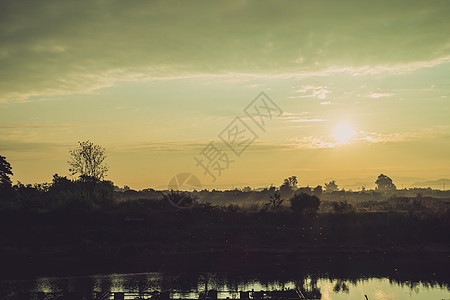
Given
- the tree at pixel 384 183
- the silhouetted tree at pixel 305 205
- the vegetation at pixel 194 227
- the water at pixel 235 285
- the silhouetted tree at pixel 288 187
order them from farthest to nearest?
the tree at pixel 384 183
the silhouetted tree at pixel 288 187
the silhouetted tree at pixel 305 205
the vegetation at pixel 194 227
the water at pixel 235 285

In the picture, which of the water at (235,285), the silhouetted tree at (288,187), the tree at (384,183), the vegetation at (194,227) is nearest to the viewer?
the water at (235,285)

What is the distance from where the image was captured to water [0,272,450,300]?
115 ft

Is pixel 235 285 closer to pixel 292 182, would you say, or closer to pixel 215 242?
pixel 215 242

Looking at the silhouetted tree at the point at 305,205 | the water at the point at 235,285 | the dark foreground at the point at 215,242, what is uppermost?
the silhouetted tree at the point at 305,205

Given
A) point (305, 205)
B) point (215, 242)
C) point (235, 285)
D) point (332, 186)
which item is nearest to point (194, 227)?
point (215, 242)

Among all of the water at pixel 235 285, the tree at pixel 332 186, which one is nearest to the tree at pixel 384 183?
the tree at pixel 332 186

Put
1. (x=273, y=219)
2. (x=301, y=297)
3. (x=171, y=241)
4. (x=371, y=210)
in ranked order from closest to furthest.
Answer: (x=301, y=297), (x=171, y=241), (x=273, y=219), (x=371, y=210)

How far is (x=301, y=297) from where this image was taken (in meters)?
31.4

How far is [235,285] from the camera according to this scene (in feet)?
122

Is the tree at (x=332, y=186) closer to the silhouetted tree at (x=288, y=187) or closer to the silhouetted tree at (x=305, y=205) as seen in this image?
the silhouetted tree at (x=288, y=187)

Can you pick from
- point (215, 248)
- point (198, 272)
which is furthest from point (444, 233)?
point (198, 272)

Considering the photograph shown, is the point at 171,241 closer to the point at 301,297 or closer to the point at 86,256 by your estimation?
the point at 86,256

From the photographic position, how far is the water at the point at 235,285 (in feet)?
115

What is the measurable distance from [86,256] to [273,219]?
85.3 feet
